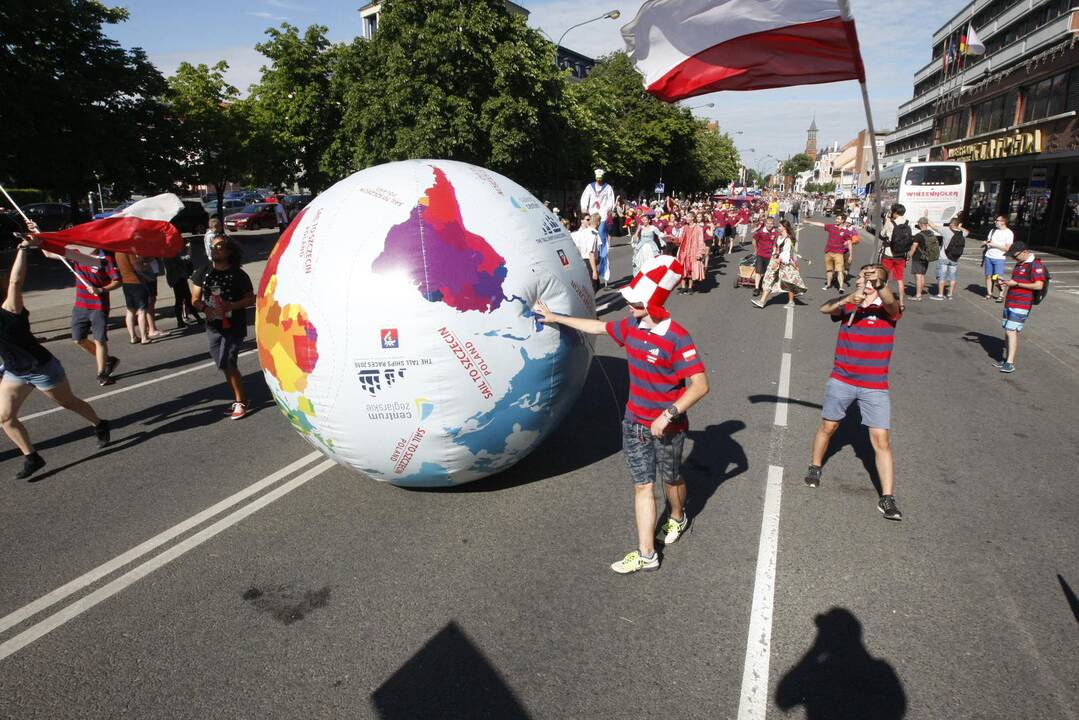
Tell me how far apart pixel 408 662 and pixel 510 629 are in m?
0.56

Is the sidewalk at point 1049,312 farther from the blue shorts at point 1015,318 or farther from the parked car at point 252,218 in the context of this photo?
the parked car at point 252,218

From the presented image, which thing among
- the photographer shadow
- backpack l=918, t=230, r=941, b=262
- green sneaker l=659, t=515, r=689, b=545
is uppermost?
backpack l=918, t=230, r=941, b=262

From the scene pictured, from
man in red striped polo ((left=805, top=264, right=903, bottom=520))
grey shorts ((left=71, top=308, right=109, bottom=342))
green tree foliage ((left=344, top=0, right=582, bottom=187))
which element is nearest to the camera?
man in red striped polo ((left=805, top=264, right=903, bottom=520))

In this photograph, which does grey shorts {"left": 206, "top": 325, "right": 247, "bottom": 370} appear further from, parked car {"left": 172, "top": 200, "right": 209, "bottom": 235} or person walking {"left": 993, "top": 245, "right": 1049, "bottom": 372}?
parked car {"left": 172, "top": 200, "right": 209, "bottom": 235}

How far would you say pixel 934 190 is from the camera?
1065 inches

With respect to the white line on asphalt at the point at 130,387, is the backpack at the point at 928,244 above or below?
above

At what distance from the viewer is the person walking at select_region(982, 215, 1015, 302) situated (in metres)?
12.8

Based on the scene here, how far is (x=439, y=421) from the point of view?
4039 mm

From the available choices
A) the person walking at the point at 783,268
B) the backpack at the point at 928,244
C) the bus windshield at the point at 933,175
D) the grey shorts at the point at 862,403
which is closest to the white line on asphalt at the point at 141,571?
the grey shorts at the point at 862,403

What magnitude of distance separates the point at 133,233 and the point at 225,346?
1.38 meters

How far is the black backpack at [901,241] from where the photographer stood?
1267cm

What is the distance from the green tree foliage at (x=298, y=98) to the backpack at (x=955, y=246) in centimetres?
2383

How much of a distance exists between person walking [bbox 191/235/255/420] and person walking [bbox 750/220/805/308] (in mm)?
10001

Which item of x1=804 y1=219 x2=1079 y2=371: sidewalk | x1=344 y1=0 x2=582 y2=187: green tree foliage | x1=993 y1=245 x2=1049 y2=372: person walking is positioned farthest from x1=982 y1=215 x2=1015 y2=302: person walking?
x1=344 y1=0 x2=582 y2=187: green tree foliage
